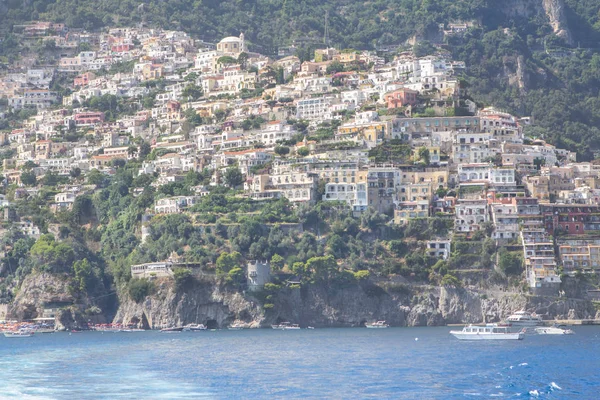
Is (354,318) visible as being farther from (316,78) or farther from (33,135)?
(33,135)

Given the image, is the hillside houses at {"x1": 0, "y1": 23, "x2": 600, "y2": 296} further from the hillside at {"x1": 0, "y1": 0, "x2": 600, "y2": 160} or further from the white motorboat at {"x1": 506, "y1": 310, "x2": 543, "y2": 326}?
the hillside at {"x1": 0, "y1": 0, "x2": 600, "y2": 160}

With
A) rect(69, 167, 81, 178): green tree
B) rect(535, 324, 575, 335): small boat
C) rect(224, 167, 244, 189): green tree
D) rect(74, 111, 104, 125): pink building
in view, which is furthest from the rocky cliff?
rect(74, 111, 104, 125): pink building

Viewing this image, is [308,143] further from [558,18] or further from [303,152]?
[558,18]

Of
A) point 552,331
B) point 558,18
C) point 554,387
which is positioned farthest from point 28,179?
point 554,387

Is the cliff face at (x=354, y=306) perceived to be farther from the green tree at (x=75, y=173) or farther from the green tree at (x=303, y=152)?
the green tree at (x=75, y=173)

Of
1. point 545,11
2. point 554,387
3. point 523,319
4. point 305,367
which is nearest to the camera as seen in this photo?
point 554,387

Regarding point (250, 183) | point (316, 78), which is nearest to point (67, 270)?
point (250, 183)
